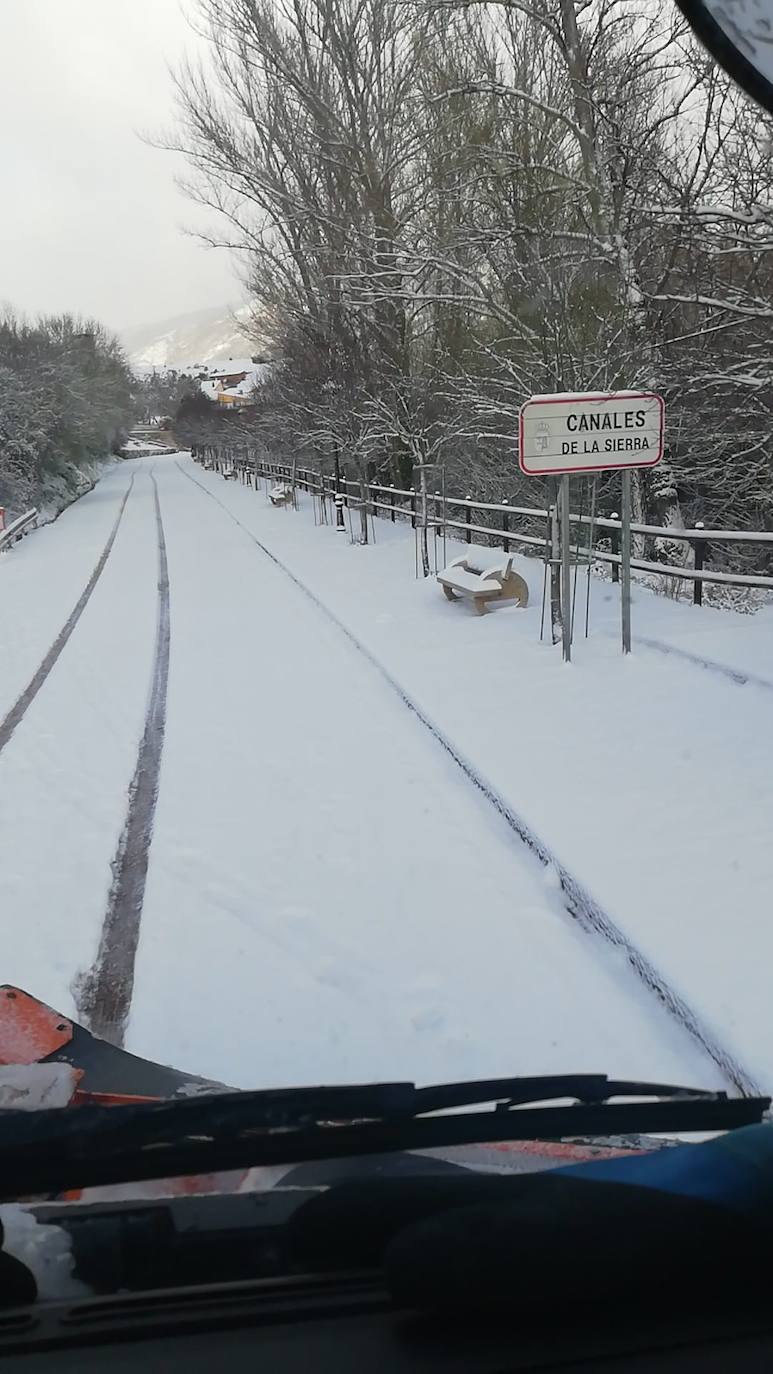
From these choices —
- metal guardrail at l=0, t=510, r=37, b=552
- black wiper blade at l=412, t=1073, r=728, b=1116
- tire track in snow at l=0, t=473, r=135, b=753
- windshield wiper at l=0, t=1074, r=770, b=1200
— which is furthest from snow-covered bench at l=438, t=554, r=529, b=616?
metal guardrail at l=0, t=510, r=37, b=552

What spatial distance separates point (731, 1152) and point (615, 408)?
6.87m

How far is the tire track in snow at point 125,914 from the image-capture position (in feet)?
11.4

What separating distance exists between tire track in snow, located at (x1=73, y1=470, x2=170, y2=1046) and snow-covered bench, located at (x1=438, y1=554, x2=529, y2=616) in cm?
466

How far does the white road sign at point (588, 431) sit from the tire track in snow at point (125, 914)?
3.60 m

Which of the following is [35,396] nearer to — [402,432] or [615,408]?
[402,432]

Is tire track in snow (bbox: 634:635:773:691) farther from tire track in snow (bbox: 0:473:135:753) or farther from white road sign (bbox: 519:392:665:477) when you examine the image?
tire track in snow (bbox: 0:473:135:753)

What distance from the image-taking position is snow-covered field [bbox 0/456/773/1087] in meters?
3.26

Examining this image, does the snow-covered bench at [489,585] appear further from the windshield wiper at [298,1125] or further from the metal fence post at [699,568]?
the windshield wiper at [298,1125]

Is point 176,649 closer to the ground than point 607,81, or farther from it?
closer to the ground

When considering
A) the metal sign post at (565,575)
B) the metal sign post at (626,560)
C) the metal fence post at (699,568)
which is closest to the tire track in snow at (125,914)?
the metal sign post at (565,575)

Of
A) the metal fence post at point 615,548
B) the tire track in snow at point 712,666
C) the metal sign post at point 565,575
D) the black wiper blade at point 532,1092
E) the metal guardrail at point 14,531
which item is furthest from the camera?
the metal guardrail at point 14,531

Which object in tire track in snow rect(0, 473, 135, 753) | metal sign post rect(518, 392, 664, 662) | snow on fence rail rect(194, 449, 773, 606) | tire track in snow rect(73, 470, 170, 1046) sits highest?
metal sign post rect(518, 392, 664, 662)

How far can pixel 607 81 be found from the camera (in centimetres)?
1163

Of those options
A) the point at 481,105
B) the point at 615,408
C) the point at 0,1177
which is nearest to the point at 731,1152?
the point at 0,1177
